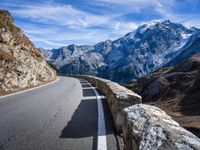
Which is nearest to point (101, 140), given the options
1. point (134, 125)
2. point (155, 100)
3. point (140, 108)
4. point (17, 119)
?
point (140, 108)

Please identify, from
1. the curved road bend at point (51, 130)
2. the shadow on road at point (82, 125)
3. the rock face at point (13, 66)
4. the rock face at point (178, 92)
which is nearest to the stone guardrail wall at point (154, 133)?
the curved road bend at point (51, 130)

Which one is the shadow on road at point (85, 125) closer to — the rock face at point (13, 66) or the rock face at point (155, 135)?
the rock face at point (155, 135)

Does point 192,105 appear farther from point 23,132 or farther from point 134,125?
point 134,125

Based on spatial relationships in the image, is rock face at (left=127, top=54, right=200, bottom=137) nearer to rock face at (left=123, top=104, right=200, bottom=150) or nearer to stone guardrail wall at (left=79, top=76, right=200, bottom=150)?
stone guardrail wall at (left=79, top=76, right=200, bottom=150)

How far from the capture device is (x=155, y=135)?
403cm

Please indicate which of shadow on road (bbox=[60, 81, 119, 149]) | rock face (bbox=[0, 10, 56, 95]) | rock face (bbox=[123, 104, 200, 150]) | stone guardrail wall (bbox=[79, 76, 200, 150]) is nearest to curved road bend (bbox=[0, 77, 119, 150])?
shadow on road (bbox=[60, 81, 119, 149])

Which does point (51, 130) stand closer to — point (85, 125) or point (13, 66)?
point (85, 125)

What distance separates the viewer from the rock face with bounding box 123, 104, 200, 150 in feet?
11.6

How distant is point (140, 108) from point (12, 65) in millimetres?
24627

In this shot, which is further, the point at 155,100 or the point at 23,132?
the point at 155,100

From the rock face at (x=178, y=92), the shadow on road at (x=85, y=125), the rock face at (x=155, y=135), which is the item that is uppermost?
the rock face at (x=155, y=135)

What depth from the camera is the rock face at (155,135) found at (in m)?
3.53

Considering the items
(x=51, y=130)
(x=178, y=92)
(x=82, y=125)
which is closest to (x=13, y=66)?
(x=82, y=125)

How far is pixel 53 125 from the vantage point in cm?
1005
